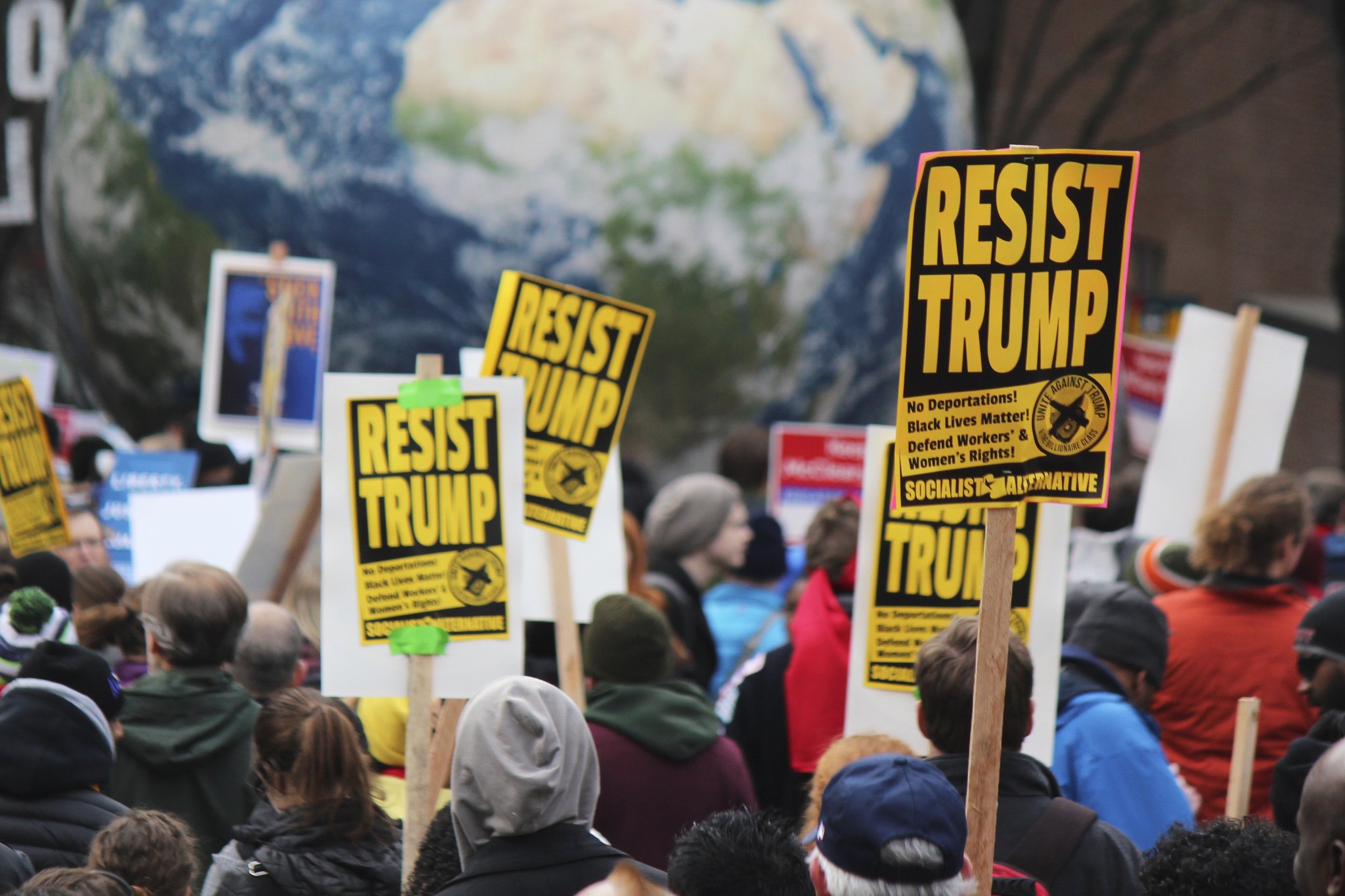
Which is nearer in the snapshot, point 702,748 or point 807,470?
point 702,748

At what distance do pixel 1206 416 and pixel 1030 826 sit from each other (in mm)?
2950

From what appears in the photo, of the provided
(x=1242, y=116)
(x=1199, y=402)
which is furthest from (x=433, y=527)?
(x=1242, y=116)

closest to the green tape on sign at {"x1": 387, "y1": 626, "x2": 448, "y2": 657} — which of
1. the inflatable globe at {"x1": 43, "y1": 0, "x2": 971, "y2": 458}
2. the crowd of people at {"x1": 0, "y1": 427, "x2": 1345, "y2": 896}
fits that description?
the crowd of people at {"x1": 0, "y1": 427, "x2": 1345, "y2": 896}

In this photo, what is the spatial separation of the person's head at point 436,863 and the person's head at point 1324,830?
1241 mm

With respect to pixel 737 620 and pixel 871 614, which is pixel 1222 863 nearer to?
pixel 871 614

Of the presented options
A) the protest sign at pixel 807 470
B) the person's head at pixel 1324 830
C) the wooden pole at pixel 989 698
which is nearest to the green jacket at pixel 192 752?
the wooden pole at pixel 989 698

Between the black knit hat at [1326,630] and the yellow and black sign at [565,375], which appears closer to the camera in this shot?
the black knit hat at [1326,630]

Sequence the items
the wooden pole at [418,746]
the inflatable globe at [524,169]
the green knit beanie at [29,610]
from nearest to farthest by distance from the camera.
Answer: the wooden pole at [418,746], the green knit beanie at [29,610], the inflatable globe at [524,169]

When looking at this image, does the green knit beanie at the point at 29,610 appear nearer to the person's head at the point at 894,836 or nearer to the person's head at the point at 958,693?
the person's head at the point at 958,693

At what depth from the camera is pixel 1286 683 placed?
4.02 m

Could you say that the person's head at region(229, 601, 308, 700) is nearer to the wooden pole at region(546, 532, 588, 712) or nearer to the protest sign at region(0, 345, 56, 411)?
the wooden pole at region(546, 532, 588, 712)

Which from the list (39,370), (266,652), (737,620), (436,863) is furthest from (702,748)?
(39,370)

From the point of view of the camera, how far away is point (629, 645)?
11.8ft

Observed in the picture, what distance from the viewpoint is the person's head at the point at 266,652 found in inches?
144
